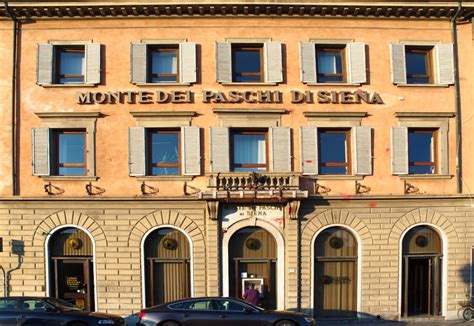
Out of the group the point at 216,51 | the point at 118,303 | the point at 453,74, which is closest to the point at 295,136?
the point at 216,51

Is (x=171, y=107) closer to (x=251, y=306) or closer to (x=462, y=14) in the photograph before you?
(x=251, y=306)

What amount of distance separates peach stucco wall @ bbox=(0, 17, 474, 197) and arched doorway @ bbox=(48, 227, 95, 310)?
5.53ft

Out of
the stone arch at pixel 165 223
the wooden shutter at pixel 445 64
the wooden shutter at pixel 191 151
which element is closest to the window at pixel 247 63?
the wooden shutter at pixel 191 151

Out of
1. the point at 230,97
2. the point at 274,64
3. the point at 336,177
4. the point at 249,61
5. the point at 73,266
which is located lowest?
the point at 73,266

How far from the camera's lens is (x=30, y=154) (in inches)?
728

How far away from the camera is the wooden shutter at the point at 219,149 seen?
59.9 ft

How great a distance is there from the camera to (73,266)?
725 inches

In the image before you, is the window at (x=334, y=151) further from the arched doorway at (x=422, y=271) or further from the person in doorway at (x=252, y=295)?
the person in doorway at (x=252, y=295)

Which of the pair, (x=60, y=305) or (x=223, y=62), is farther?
(x=223, y=62)

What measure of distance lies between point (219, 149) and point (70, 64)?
6.79 metres

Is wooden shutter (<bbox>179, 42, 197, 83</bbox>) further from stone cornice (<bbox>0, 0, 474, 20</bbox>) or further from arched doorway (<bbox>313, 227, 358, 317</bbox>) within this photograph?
arched doorway (<bbox>313, 227, 358, 317</bbox>)

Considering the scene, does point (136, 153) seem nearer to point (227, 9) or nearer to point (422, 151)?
point (227, 9)

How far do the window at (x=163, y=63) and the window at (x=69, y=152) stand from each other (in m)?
3.58

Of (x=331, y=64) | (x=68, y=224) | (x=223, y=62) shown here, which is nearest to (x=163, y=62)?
(x=223, y=62)
